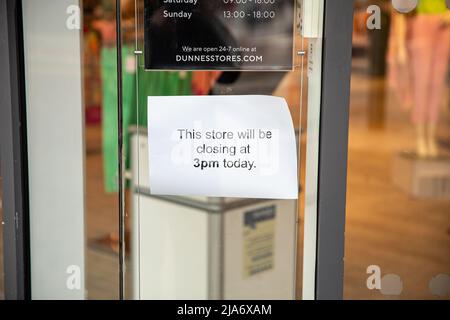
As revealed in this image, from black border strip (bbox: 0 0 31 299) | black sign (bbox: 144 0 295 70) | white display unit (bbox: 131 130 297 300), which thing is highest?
black sign (bbox: 144 0 295 70)

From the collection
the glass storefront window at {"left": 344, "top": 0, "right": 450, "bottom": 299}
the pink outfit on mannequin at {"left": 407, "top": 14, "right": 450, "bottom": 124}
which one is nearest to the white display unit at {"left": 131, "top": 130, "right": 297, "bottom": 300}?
the glass storefront window at {"left": 344, "top": 0, "right": 450, "bottom": 299}

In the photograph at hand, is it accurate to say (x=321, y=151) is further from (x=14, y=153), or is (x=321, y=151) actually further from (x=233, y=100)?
(x=14, y=153)

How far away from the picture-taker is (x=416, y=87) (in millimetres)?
6070

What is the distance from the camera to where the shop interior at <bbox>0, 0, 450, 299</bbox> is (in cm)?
204

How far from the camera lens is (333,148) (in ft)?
6.20

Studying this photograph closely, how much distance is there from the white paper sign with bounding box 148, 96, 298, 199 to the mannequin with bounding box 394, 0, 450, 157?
4.38m

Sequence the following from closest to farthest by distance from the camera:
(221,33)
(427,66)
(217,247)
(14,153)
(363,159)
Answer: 1. (221,33)
2. (14,153)
3. (217,247)
4. (427,66)
5. (363,159)

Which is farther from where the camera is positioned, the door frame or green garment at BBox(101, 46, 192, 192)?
green garment at BBox(101, 46, 192, 192)

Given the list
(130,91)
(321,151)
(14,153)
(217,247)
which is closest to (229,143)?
(321,151)


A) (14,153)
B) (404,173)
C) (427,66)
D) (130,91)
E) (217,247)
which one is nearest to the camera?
(14,153)

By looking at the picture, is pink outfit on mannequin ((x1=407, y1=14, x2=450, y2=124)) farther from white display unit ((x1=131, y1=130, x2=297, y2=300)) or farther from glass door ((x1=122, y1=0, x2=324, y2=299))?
glass door ((x1=122, y1=0, x2=324, y2=299))

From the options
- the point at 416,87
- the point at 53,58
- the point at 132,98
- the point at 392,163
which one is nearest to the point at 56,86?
the point at 53,58

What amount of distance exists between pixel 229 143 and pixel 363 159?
5646mm
